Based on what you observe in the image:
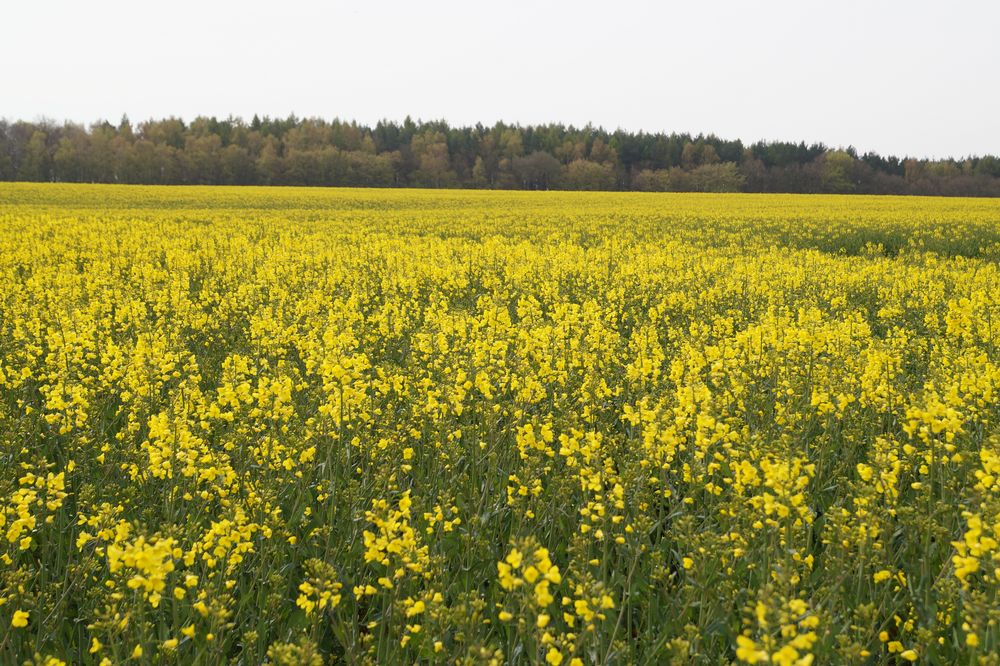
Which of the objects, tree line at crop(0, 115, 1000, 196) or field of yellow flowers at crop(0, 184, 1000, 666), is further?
tree line at crop(0, 115, 1000, 196)

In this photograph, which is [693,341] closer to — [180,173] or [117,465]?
[117,465]

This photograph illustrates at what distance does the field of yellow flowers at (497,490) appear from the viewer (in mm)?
2496

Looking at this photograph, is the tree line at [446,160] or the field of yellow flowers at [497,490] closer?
the field of yellow flowers at [497,490]

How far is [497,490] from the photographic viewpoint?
163 inches

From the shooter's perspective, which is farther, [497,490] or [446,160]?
[446,160]

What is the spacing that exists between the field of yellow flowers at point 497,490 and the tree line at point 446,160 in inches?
2923

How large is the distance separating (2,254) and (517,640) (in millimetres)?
13541

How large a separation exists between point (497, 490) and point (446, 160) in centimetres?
8410

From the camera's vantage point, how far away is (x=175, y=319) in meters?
7.69

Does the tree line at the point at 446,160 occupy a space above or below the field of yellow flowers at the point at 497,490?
above

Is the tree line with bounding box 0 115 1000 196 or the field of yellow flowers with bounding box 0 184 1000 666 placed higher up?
the tree line with bounding box 0 115 1000 196

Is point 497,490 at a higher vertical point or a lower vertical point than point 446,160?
lower

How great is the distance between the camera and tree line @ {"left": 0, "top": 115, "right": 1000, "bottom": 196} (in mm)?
78562

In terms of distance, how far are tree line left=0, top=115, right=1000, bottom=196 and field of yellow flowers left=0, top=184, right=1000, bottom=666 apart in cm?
7423
